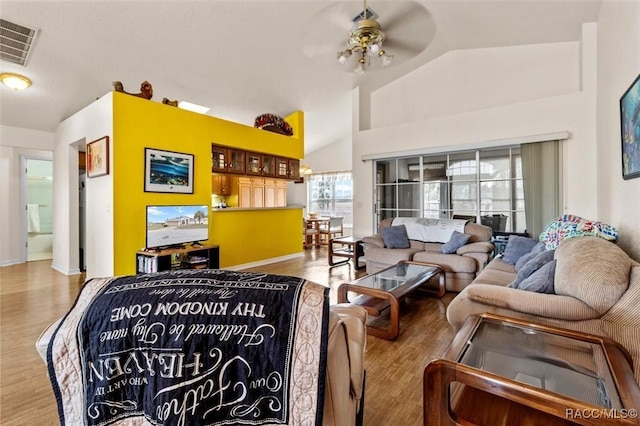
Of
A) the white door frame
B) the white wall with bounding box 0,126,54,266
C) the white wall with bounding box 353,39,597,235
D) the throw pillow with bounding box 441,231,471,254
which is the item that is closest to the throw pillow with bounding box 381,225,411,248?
the throw pillow with bounding box 441,231,471,254

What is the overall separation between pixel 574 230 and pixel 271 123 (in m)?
4.78

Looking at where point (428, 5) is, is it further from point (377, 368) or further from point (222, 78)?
point (377, 368)

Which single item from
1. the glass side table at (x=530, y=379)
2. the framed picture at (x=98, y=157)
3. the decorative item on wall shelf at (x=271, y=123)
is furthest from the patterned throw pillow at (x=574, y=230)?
the framed picture at (x=98, y=157)

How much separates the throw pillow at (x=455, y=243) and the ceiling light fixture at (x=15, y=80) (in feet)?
19.6

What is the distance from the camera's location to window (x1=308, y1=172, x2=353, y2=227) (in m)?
8.81

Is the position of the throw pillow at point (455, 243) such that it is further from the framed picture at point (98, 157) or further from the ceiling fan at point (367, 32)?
the framed picture at point (98, 157)

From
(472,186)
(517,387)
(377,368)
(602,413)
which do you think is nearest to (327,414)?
(517,387)

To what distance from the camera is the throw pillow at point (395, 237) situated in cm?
449

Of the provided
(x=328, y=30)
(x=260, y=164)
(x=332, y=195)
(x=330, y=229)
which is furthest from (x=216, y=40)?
(x=332, y=195)

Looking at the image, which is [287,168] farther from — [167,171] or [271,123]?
[167,171]

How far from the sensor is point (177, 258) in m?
3.76

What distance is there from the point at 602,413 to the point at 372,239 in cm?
384

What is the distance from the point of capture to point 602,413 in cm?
91

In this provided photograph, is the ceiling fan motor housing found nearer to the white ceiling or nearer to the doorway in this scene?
the white ceiling
